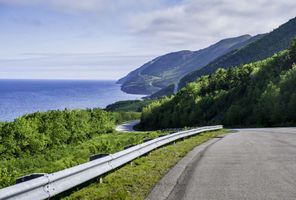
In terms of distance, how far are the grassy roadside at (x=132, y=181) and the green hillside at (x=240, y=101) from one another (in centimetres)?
4288

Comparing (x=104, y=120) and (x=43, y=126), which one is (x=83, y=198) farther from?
(x=104, y=120)

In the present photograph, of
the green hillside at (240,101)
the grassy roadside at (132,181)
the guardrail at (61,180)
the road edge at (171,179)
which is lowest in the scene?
the road edge at (171,179)

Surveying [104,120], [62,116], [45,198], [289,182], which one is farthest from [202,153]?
[104,120]

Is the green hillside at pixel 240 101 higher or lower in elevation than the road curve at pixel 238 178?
higher

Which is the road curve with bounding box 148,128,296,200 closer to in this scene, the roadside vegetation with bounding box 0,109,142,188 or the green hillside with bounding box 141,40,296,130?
the roadside vegetation with bounding box 0,109,142,188

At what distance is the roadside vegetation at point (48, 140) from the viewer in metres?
39.3

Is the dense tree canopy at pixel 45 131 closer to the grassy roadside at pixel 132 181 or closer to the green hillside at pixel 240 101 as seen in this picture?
the green hillside at pixel 240 101

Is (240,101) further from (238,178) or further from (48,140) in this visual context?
(238,178)

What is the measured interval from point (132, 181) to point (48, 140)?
157 ft

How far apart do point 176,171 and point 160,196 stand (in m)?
3.23

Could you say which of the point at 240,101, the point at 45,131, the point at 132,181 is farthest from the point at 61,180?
the point at 240,101

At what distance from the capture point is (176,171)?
11578mm

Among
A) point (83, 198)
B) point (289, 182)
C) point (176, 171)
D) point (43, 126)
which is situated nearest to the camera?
point (83, 198)

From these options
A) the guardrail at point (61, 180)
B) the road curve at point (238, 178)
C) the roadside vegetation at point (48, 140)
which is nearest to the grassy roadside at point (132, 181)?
the guardrail at point (61, 180)
